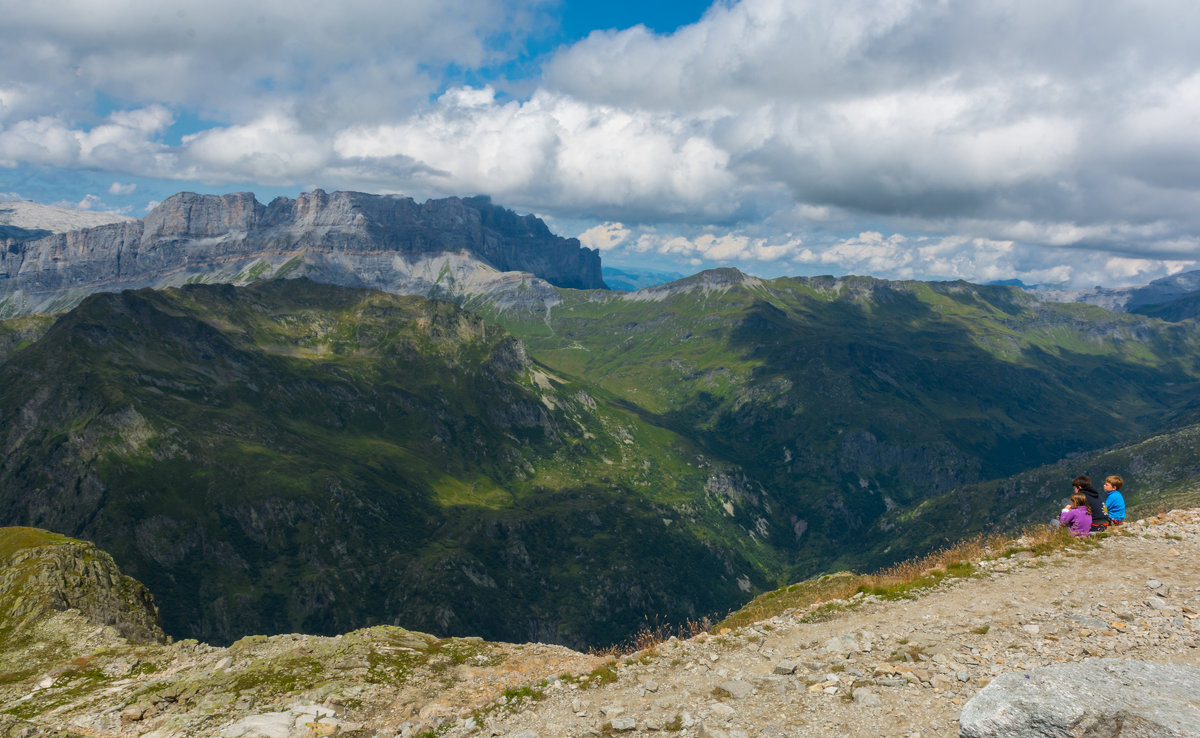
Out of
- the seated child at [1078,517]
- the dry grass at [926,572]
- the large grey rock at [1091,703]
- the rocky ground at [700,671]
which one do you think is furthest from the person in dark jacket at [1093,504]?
the large grey rock at [1091,703]

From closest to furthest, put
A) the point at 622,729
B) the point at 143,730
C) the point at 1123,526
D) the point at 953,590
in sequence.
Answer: the point at 622,729
the point at 143,730
the point at 953,590
the point at 1123,526

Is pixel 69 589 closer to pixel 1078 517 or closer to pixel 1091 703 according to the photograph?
pixel 1091 703

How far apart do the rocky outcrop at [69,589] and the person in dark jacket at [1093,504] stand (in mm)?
48311

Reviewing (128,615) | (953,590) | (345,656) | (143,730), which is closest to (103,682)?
(143,730)

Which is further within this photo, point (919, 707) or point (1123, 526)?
point (1123, 526)

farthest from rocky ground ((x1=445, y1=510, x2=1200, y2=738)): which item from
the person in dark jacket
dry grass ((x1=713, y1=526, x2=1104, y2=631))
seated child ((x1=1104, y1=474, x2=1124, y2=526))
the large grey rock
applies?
seated child ((x1=1104, y1=474, x2=1124, y2=526))

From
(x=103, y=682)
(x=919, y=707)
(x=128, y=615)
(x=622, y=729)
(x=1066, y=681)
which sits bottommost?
(x=128, y=615)

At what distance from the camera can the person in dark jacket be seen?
26.9 m

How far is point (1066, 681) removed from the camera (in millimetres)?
11422

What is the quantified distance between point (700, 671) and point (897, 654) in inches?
249

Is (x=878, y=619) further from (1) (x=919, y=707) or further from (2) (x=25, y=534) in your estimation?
(2) (x=25, y=534)

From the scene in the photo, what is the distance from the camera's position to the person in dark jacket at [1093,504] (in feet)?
88.1

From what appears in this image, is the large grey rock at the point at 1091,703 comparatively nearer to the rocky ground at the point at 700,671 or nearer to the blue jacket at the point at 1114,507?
the rocky ground at the point at 700,671

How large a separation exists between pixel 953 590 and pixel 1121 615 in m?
5.78
